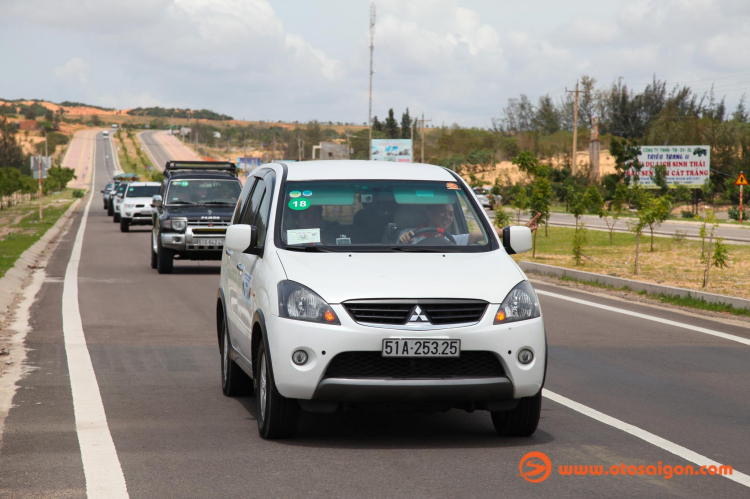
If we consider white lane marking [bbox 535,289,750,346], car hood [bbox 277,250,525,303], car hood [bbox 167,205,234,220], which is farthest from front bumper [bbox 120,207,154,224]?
car hood [bbox 277,250,525,303]

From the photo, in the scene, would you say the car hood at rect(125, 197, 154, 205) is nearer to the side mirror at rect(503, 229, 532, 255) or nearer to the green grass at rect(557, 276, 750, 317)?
the green grass at rect(557, 276, 750, 317)

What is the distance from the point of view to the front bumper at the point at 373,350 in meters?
5.57

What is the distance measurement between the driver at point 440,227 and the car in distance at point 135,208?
2982 cm

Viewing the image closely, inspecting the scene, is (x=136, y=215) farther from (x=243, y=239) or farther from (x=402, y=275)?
(x=402, y=275)

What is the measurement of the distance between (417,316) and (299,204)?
1614 mm

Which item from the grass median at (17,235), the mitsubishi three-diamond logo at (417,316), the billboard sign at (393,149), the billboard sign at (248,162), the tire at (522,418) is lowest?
the grass median at (17,235)

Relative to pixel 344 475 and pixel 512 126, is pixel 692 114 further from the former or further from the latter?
pixel 344 475

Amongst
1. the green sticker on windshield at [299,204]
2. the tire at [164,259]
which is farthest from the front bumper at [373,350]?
the tire at [164,259]

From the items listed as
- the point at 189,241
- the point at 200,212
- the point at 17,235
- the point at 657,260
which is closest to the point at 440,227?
the point at 189,241

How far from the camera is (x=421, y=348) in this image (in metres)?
5.59

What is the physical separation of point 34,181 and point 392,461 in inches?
3378

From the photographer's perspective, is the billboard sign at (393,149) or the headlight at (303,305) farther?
the billboard sign at (393,149)

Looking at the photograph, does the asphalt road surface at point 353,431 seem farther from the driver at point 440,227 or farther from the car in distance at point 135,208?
the car in distance at point 135,208

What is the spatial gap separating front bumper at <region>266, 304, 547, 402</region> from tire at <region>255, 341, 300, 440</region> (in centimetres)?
16
